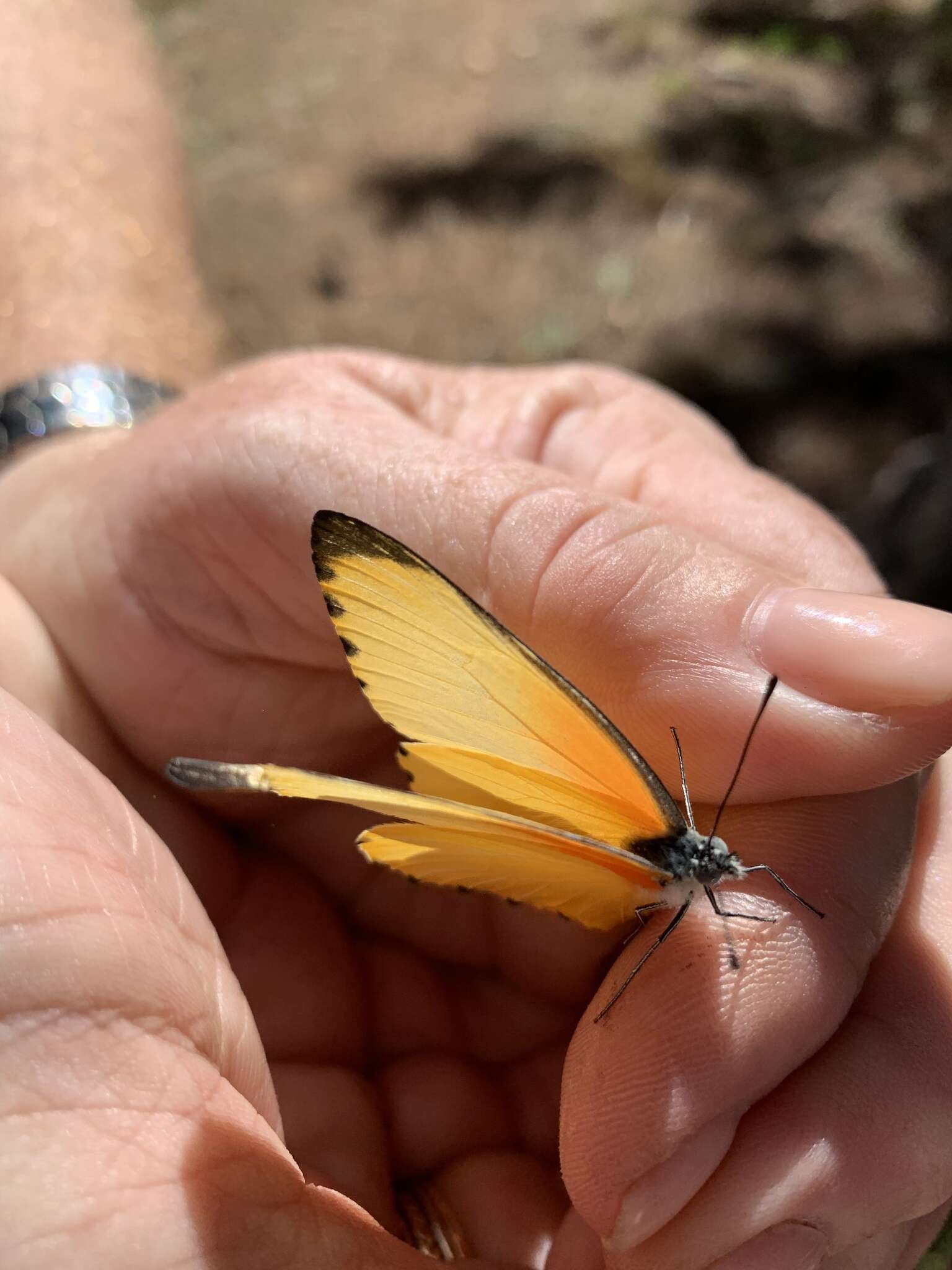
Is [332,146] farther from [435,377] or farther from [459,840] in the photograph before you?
[459,840]

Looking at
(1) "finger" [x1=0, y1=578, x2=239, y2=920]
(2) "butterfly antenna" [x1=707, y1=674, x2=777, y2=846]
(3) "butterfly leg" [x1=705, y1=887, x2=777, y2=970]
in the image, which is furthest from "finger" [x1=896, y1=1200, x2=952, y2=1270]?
(1) "finger" [x1=0, y1=578, x2=239, y2=920]

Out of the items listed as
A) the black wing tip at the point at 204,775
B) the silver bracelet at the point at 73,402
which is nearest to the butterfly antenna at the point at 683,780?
the black wing tip at the point at 204,775

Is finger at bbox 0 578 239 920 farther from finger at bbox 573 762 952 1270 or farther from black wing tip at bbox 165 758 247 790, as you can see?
finger at bbox 573 762 952 1270

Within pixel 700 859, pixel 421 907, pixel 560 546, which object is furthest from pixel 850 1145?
pixel 421 907

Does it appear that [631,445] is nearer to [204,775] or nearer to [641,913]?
[641,913]

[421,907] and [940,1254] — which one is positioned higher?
[421,907]

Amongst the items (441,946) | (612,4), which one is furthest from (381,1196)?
(612,4)
